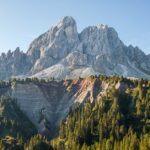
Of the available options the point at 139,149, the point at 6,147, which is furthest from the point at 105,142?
the point at 6,147

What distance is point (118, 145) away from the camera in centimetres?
18525

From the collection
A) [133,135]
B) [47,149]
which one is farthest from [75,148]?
[133,135]

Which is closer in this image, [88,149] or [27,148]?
[88,149]

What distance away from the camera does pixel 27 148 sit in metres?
197

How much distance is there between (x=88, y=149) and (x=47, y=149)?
23560mm

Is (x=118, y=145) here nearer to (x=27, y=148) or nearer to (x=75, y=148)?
(x=75, y=148)

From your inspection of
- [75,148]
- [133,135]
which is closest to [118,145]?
[133,135]

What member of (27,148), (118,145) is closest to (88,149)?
(118,145)

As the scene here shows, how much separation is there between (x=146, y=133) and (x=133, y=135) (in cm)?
1175

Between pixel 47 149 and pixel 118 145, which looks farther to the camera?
pixel 47 149

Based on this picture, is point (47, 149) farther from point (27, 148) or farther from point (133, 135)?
point (133, 135)

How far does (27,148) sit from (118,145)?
135 feet

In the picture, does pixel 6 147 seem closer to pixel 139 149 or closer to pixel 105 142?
pixel 105 142

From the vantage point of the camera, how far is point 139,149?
17500 cm
